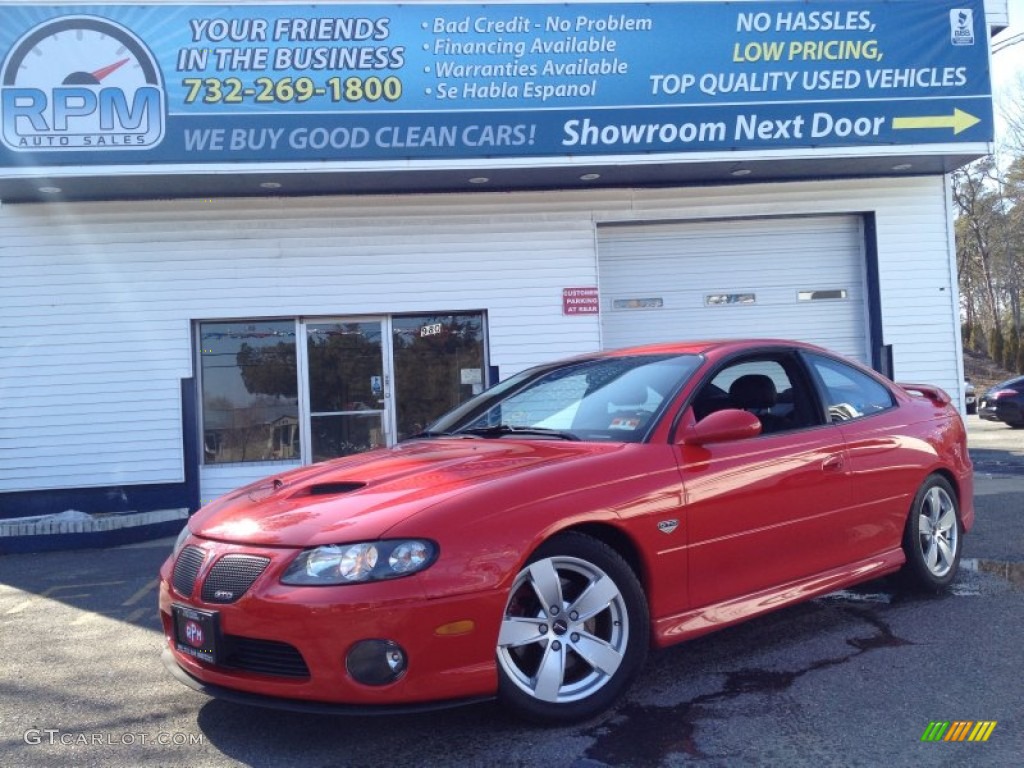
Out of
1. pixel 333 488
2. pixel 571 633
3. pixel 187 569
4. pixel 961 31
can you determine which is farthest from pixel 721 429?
pixel 961 31

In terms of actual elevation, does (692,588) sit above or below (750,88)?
below

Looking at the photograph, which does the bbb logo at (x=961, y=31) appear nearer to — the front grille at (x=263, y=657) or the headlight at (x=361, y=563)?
the headlight at (x=361, y=563)

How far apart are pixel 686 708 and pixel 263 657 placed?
172cm

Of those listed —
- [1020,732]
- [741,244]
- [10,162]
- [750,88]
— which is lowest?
[1020,732]

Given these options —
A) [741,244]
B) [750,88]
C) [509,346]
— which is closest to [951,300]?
[741,244]

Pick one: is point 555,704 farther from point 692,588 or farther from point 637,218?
point 637,218

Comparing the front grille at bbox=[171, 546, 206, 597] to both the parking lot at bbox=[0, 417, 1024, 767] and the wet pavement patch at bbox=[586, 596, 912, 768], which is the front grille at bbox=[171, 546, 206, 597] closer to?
the parking lot at bbox=[0, 417, 1024, 767]

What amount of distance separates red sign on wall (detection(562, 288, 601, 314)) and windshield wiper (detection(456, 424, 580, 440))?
654 cm

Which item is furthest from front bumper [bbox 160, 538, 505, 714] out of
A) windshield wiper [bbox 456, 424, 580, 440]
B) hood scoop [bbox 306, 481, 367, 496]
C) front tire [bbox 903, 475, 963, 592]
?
front tire [bbox 903, 475, 963, 592]

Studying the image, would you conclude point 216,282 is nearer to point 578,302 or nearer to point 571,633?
point 578,302

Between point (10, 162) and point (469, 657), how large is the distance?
8513 mm

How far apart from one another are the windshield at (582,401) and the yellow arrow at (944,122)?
7246 millimetres

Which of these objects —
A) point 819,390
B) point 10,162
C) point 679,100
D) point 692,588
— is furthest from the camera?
point 679,100

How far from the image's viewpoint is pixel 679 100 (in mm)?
10492
